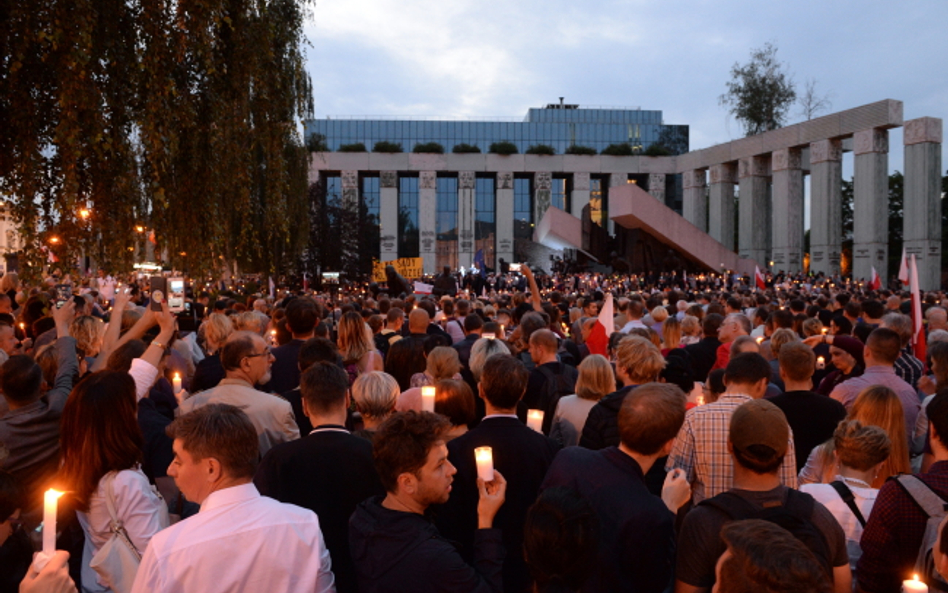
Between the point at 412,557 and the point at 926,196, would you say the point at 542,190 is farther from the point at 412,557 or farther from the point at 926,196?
the point at 412,557

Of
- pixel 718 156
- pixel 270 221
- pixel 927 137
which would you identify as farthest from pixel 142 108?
pixel 718 156

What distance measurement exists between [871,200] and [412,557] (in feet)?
131

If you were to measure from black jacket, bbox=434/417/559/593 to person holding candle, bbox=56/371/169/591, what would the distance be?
122 cm

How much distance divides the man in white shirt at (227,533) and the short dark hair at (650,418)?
4.50ft

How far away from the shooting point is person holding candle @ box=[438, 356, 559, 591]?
3545mm

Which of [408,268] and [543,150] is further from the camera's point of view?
[543,150]

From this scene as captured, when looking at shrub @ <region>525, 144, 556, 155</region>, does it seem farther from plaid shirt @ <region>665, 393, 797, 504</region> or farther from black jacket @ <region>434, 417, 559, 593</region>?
black jacket @ <region>434, 417, 559, 593</region>

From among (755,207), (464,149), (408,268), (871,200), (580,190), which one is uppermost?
(464,149)

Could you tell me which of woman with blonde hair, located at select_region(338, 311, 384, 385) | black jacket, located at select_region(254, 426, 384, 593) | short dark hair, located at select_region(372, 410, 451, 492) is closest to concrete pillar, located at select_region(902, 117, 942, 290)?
woman with blonde hair, located at select_region(338, 311, 384, 385)

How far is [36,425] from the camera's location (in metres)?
4.19

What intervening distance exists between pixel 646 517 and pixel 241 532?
1510 millimetres

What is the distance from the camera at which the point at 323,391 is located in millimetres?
3701

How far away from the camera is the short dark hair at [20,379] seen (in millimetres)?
4137

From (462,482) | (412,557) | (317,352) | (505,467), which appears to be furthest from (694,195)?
(412,557)
